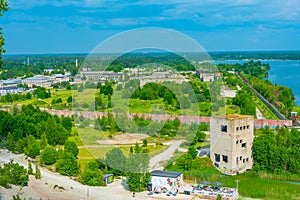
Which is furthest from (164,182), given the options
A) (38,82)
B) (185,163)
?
(38,82)

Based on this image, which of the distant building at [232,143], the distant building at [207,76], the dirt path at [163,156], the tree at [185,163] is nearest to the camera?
the tree at [185,163]

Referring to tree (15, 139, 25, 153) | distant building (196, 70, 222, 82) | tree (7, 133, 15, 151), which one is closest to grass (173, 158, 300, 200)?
tree (15, 139, 25, 153)

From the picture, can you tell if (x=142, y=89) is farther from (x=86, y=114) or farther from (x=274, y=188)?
(x=274, y=188)

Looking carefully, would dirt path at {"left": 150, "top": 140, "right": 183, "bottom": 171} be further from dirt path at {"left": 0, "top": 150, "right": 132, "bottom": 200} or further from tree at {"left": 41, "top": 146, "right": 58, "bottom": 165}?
tree at {"left": 41, "top": 146, "right": 58, "bottom": 165}

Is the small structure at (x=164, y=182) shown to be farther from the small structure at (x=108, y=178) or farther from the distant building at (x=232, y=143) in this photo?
the distant building at (x=232, y=143)

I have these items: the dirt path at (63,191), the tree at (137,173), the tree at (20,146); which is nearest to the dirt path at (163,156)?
the tree at (137,173)

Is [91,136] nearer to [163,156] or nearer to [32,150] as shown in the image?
[32,150]
